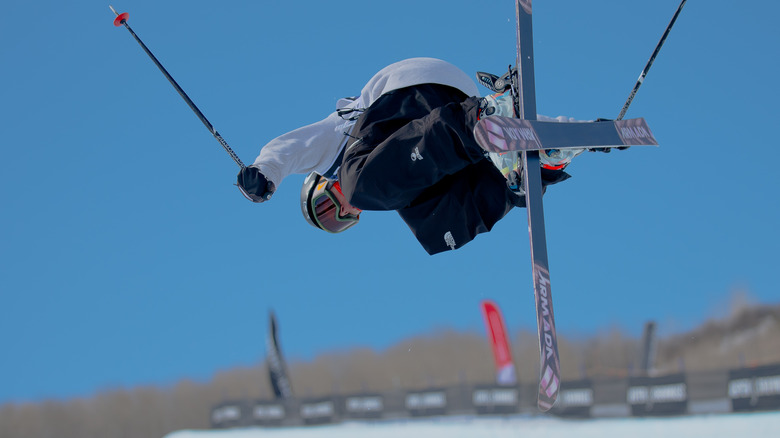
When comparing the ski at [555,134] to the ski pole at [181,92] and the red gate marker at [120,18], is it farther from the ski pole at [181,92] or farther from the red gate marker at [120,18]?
the red gate marker at [120,18]

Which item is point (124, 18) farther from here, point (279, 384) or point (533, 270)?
point (279, 384)

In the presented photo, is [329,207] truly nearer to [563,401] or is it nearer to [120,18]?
[120,18]

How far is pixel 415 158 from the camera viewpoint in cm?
372

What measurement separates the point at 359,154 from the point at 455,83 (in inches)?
27.3

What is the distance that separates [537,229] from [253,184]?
148 cm

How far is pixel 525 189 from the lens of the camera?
378cm

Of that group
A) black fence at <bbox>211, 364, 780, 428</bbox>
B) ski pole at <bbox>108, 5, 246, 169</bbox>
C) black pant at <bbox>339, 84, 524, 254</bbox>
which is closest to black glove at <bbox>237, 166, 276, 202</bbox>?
ski pole at <bbox>108, 5, 246, 169</bbox>

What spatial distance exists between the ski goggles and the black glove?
66cm

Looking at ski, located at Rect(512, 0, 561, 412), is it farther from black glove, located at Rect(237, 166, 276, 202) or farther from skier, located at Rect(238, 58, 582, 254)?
black glove, located at Rect(237, 166, 276, 202)

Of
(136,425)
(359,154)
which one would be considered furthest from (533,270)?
(136,425)

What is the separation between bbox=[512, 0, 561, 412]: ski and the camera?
3.58m

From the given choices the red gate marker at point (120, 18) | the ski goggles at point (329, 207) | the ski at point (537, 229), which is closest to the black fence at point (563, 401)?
the ski goggles at point (329, 207)

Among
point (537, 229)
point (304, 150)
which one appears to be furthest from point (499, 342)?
point (537, 229)

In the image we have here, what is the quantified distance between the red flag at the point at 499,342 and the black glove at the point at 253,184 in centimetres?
880
